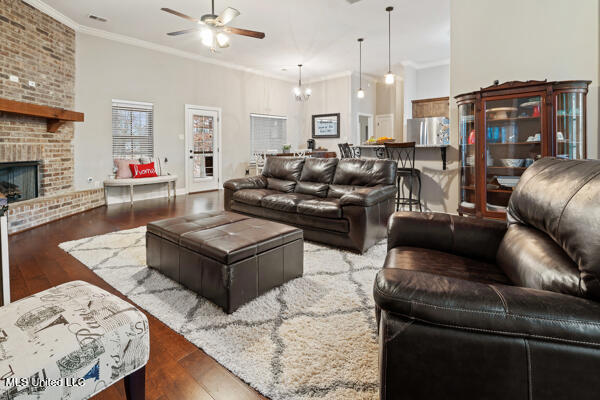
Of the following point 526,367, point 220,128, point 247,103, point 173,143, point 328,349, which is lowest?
point 328,349

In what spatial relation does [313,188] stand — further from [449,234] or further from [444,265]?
[444,265]

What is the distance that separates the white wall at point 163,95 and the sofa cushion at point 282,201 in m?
4.05

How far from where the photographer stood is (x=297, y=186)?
4.23 m

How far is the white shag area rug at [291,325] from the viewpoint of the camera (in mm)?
1394

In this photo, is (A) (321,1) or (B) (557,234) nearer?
(B) (557,234)

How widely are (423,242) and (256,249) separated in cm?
103

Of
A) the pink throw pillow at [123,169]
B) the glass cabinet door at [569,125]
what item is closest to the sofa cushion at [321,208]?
the glass cabinet door at [569,125]

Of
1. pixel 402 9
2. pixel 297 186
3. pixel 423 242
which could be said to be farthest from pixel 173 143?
pixel 423 242

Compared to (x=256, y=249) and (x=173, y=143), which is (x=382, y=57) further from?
(x=256, y=249)

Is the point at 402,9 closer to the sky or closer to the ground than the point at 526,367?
closer to the sky

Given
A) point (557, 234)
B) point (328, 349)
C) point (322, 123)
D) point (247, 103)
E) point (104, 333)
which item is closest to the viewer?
point (104, 333)

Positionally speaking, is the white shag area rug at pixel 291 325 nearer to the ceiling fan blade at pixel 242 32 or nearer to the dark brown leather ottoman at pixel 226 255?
the dark brown leather ottoman at pixel 226 255

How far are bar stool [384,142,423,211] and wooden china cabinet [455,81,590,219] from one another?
2.07ft

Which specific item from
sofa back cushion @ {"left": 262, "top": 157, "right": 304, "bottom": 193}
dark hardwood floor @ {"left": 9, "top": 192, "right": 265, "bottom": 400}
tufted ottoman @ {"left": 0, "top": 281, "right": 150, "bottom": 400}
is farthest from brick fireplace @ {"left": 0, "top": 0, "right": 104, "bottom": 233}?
tufted ottoman @ {"left": 0, "top": 281, "right": 150, "bottom": 400}
